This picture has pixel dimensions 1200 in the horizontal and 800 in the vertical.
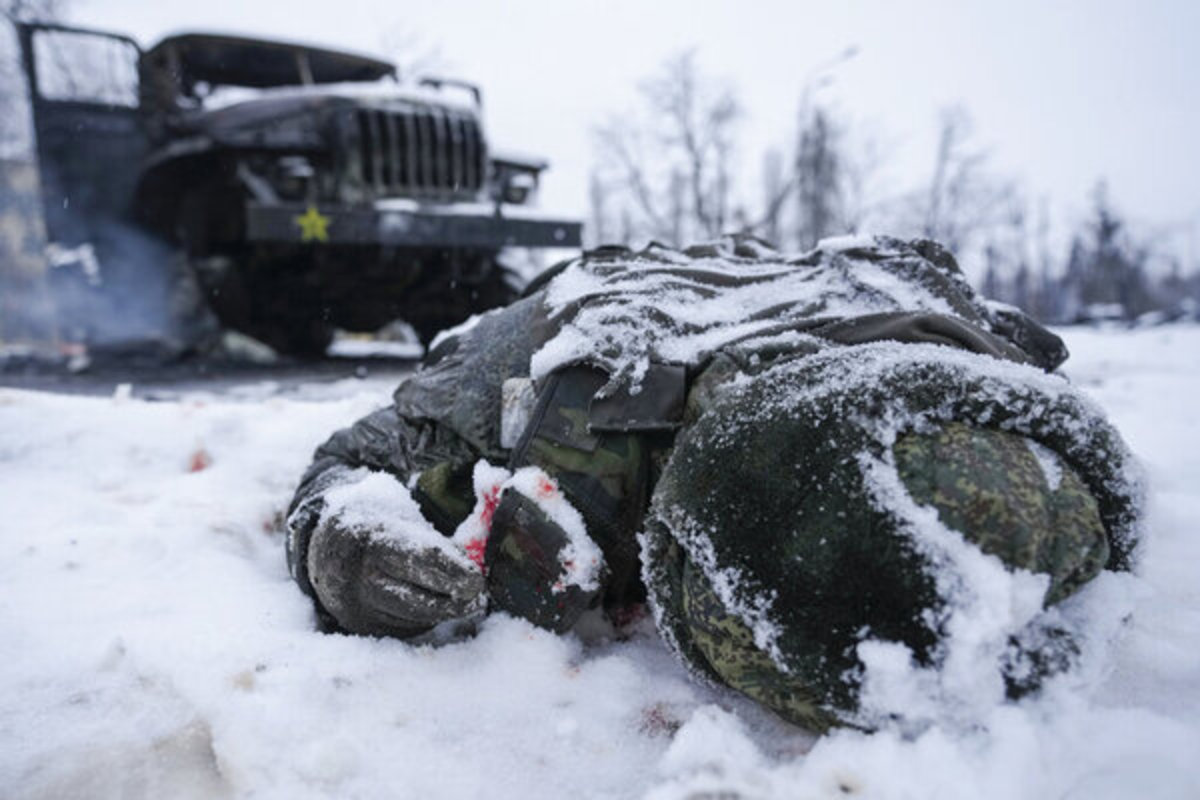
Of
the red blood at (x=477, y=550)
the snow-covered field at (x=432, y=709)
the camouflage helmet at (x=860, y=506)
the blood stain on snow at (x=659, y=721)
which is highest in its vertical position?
the camouflage helmet at (x=860, y=506)

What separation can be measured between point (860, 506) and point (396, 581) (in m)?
0.67

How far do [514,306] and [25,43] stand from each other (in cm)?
612

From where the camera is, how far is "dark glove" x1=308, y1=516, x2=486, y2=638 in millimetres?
1149

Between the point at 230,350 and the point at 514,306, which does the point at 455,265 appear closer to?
the point at 230,350

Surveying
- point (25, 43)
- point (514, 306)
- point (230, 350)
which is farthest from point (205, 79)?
point (514, 306)

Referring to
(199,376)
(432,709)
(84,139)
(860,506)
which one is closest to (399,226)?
(199,376)

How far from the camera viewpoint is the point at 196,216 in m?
5.18

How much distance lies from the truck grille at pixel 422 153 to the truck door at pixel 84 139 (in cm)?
224

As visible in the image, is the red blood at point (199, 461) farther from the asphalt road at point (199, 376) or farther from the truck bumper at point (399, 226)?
the truck bumper at point (399, 226)

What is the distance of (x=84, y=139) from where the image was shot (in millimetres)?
6000

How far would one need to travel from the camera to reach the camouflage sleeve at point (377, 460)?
4.55ft

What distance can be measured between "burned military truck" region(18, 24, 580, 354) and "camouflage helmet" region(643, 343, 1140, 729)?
3997 mm

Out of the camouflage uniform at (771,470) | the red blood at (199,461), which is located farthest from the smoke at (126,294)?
the camouflage uniform at (771,470)

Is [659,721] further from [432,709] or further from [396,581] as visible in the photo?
[396,581]
